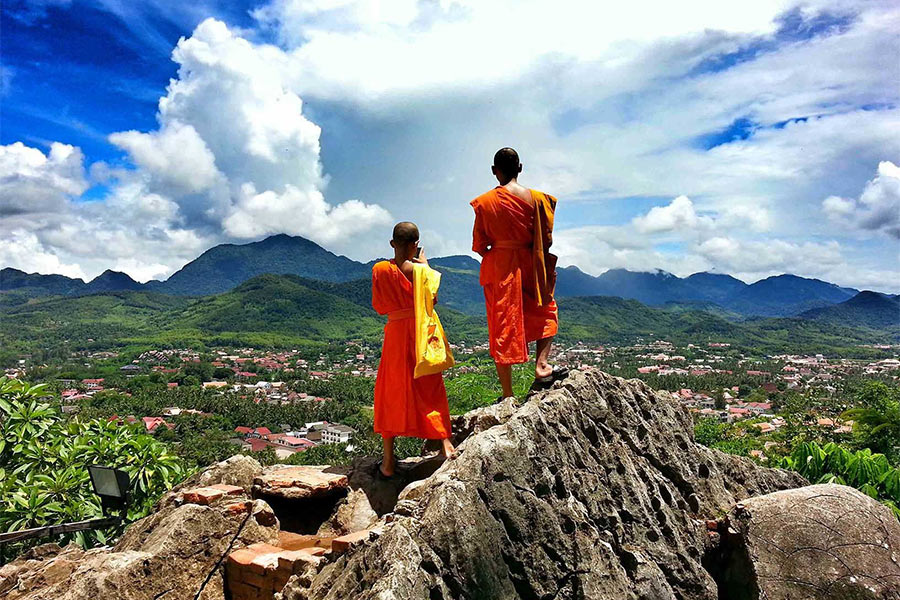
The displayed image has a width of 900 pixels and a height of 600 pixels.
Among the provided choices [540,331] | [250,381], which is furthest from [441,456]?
[250,381]

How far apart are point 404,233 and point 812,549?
16.4 ft

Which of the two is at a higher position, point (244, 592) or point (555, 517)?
point (555, 517)

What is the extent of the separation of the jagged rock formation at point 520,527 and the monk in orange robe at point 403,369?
2.10ft

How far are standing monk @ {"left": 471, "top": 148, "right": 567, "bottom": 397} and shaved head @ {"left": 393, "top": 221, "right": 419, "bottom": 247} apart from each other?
76cm

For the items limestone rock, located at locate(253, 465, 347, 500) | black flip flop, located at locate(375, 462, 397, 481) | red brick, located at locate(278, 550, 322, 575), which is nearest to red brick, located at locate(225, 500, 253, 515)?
limestone rock, located at locate(253, 465, 347, 500)

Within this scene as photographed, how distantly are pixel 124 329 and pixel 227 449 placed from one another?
5297 inches

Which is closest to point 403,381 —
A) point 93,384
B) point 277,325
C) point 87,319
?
point 93,384

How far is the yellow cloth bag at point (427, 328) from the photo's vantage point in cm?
630

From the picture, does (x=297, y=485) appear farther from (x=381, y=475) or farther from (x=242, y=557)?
(x=242, y=557)

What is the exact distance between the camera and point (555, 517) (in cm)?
446

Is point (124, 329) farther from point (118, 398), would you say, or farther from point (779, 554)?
point (779, 554)

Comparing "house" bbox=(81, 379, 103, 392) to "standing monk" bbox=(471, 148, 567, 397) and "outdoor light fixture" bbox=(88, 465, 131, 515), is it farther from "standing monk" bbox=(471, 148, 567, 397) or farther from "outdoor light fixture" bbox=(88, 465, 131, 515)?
"standing monk" bbox=(471, 148, 567, 397)

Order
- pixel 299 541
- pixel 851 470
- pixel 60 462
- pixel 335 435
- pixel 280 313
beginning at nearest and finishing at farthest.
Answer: pixel 299 541 → pixel 60 462 → pixel 851 470 → pixel 335 435 → pixel 280 313

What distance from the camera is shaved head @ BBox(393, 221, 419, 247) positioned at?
21.1 feet
